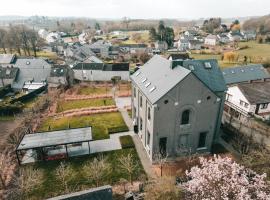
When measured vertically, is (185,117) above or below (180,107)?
below

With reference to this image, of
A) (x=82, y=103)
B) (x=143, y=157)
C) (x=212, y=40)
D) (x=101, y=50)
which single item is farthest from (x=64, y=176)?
(x=212, y=40)

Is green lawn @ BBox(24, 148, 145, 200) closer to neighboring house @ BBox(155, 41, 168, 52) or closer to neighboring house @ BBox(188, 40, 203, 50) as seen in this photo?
neighboring house @ BBox(155, 41, 168, 52)

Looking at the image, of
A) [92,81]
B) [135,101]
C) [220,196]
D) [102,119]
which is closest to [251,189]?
[220,196]

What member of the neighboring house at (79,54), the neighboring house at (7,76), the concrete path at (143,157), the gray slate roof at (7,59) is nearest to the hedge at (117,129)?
the concrete path at (143,157)

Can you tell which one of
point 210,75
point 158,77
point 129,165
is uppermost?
point 210,75

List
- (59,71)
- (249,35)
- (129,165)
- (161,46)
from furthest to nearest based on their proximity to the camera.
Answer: (249,35)
(161,46)
(59,71)
(129,165)

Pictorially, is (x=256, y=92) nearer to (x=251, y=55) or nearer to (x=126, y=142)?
(x=126, y=142)

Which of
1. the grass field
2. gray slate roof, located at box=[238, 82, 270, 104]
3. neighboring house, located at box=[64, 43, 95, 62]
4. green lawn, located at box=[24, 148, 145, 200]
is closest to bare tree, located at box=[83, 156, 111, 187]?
green lawn, located at box=[24, 148, 145, 200]

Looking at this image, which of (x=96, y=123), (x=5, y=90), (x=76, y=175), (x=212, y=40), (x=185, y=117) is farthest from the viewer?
(x=212, y=40)
